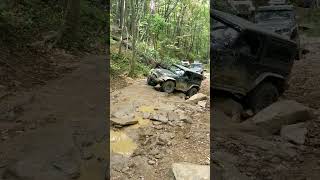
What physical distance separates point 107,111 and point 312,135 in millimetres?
3173

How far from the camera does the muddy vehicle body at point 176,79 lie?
7.37 metres

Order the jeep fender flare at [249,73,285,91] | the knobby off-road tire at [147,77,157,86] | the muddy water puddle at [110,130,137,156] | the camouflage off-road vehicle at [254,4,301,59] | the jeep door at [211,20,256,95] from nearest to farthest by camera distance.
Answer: the muddy water puddle at [110,130,137,156] → the jeep door at [211,20,256,95] → the jeep fender flare at [249,73,285,91] → the knobby off-road tire at [147,77,157,86] → the camouflage off-road vehicle at [254,4,301,59]

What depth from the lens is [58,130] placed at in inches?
226

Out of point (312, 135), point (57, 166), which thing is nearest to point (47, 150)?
point (57, 166)

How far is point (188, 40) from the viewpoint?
10.3 m

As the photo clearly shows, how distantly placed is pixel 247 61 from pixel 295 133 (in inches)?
58.5

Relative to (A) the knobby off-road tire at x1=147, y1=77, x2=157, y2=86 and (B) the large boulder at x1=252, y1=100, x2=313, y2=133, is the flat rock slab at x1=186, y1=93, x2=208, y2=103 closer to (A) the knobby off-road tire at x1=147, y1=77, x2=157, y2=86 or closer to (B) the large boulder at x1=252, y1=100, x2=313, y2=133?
(A) the knobby off-road tire at x1=147, y1=77, x2=157, y2=86

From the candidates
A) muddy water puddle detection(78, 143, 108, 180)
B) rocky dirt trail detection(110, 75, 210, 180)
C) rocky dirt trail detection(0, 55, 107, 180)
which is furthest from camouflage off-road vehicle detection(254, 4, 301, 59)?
muddy water puddle detection(78, 143, 108, 180)

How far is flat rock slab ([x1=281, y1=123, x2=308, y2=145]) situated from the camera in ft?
18.5

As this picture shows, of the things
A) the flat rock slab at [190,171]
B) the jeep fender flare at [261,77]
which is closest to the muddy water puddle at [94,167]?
the flat rock slab at [190,171]

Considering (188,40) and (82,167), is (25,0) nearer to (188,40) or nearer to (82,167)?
(188,40)

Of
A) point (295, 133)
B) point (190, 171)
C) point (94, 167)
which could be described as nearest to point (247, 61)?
point (295, 133)

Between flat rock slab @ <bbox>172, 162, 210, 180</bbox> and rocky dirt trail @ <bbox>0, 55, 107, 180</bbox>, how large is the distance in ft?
3.02

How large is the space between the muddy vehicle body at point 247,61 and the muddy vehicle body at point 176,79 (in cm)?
104
